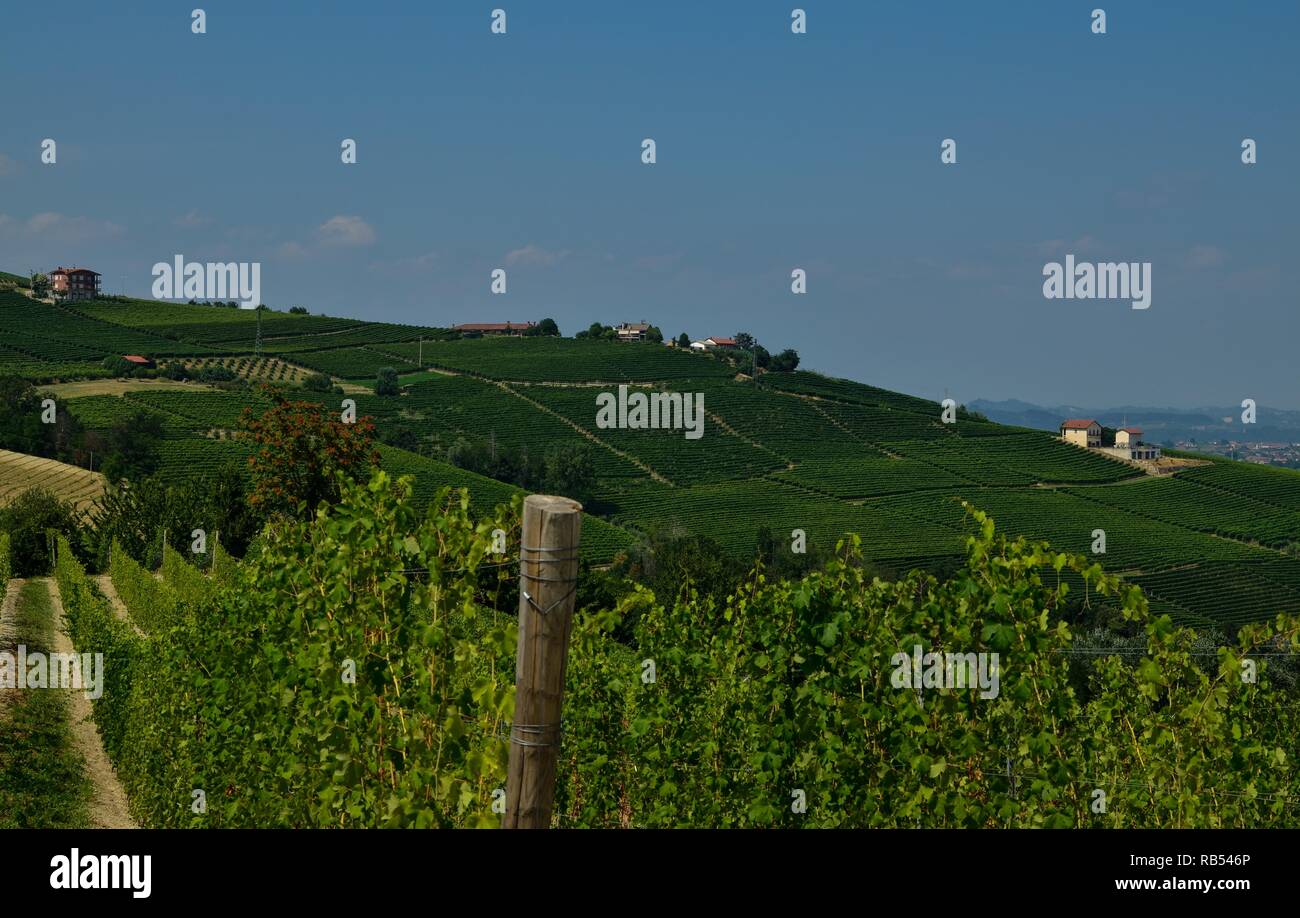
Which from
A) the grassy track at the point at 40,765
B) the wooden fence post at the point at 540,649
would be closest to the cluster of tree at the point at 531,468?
the grassy track at the point at 40,765

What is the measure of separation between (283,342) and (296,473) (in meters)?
91.1

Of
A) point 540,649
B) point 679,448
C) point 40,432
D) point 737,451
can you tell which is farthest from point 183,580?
point 737,451

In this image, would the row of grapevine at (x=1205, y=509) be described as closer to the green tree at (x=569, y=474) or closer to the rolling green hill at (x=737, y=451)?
the rolling green hill at (x=737, y=451)

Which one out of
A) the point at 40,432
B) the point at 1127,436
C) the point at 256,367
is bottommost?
the point at 40,432

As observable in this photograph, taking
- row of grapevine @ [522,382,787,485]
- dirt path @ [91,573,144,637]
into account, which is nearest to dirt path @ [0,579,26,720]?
dirt path @ [91,573,144,637]

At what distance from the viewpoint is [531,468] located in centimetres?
7775

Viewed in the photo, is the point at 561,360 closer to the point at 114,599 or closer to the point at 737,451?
the point at 737,451

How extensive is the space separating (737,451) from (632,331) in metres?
51.7

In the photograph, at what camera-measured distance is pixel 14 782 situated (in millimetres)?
12445

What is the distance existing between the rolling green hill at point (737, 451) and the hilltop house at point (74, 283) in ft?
21.8

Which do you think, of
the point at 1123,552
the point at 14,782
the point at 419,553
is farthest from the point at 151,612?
the point at 1123,552

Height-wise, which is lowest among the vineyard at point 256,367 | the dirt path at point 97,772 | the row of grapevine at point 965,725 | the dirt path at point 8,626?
the dirt path at point 97,772

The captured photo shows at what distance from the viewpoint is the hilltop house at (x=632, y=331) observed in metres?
136
